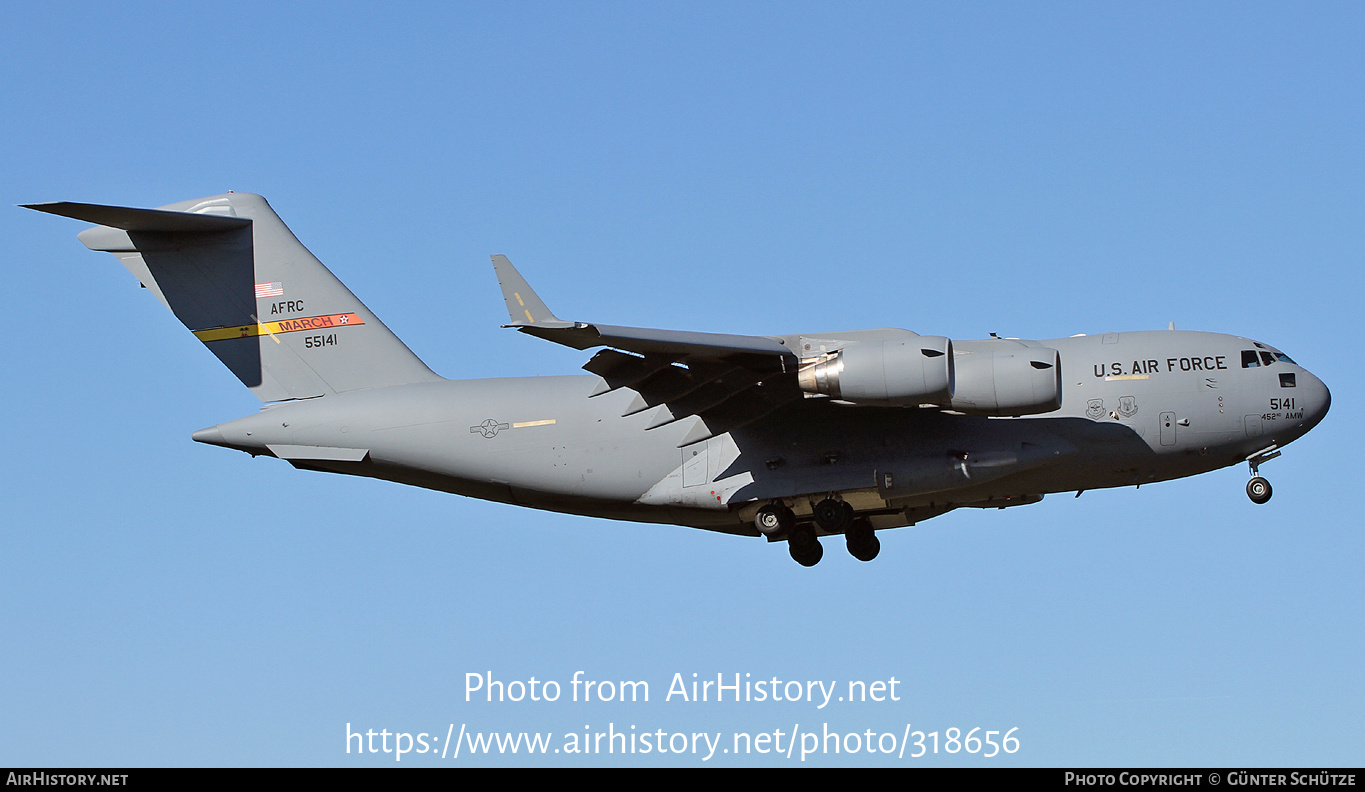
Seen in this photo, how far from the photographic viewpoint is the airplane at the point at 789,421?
13750 mm

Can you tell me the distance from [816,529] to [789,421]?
57.0 inches

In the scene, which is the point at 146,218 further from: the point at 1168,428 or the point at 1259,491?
the point at 1259,491

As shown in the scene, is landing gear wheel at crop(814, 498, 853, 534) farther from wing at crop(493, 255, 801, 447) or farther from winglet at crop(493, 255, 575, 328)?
winglet at crop(493, 255, 575, 328)

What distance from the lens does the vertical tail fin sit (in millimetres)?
16609

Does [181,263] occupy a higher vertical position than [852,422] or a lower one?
higher

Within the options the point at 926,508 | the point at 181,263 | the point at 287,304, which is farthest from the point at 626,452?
the point at 181,263

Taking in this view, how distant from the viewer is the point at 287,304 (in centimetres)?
1702

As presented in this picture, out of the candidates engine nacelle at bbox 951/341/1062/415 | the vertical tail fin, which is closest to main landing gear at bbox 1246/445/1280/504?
engine nacelle at bbox 951/341/1062/415

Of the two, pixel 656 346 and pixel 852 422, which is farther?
pixel 852 422

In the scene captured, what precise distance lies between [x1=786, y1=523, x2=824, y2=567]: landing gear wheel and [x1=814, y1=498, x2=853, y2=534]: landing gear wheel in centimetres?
57
